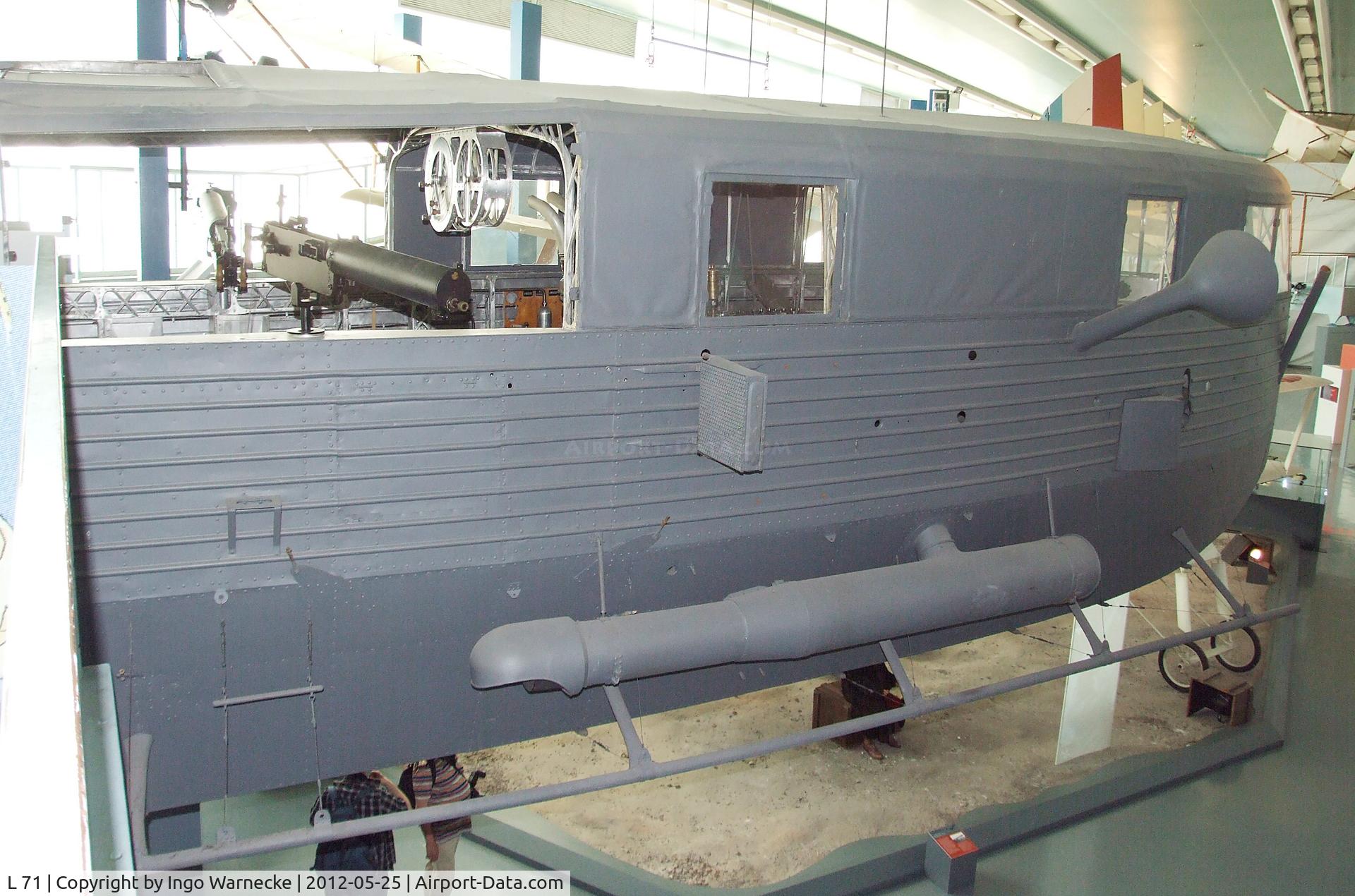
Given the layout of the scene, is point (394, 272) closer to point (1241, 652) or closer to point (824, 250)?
point (824, 250)

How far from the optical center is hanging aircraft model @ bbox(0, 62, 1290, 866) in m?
4.10

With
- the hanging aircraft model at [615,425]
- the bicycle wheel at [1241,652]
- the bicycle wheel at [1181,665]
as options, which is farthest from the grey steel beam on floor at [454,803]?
the bicycle wheel at [1181,665]

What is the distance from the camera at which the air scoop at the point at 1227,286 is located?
5645mm

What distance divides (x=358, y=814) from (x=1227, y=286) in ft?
17.8

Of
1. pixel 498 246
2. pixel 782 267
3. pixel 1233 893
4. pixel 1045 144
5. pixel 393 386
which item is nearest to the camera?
pixel 393 386

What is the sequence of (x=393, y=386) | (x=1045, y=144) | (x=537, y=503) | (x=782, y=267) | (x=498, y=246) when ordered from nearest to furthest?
(x=393, y=386)
(x=537, y=503)
(x=1045, y=144)
(x=782, y=267)
(x=498, y=246)

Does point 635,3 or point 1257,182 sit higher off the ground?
point 635,3

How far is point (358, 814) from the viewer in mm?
5410

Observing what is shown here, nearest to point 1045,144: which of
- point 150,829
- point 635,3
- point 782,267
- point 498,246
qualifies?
point 782,267

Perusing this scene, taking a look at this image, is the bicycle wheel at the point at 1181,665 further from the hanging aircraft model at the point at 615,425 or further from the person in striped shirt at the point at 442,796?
the person in striped shirt at the point at 442,796

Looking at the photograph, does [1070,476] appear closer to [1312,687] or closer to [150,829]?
[1312,687]

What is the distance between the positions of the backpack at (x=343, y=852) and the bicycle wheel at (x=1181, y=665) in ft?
24.0

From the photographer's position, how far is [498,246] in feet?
70.2

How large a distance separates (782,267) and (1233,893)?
15.0 ft
